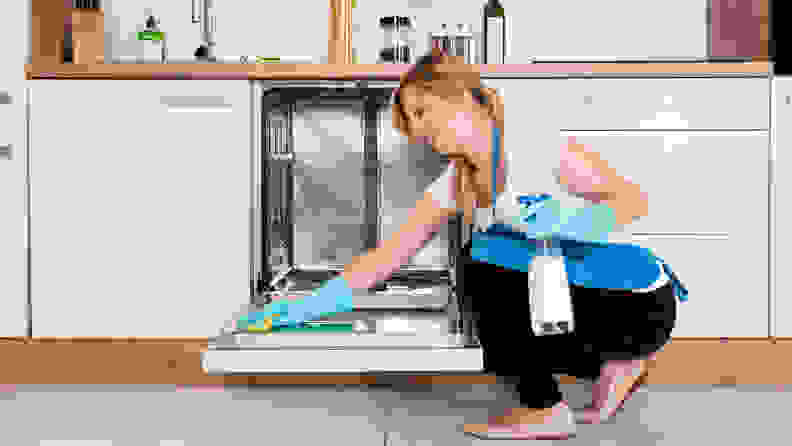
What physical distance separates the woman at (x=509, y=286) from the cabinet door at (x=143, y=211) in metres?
0.70

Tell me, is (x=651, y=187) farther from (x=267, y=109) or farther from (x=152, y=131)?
(x=152, y=131)

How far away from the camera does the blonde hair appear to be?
132 centimetres

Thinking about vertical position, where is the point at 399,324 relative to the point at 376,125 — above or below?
below

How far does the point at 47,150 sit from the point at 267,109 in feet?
1.94

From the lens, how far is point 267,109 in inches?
89.4

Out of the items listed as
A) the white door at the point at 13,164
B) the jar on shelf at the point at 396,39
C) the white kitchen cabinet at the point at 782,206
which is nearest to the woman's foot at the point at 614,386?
the white kitchen cabinet at the point at 782,206

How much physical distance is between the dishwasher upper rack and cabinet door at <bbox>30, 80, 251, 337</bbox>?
54 mm

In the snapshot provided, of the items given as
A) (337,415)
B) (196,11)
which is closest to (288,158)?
(196,11)

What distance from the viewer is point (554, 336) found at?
1515 mm

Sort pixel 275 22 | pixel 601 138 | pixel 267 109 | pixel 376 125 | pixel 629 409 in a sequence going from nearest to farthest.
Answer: pixel 629 409
pixel 601 138
pixel 267 109
pixel 376 125
pixel 275 22

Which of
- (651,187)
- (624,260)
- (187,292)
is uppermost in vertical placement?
(651,187)

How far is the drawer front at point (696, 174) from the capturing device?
203cm

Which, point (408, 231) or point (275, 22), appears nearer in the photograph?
point (408, 231)

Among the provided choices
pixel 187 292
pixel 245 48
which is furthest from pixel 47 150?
pixel 245 48
